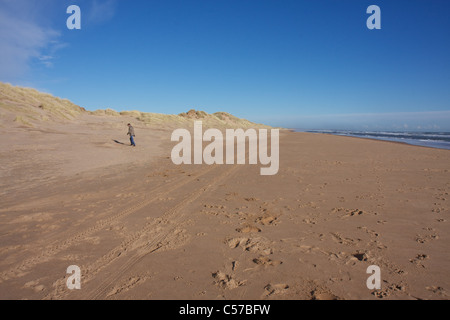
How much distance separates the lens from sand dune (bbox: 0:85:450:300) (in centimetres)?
276

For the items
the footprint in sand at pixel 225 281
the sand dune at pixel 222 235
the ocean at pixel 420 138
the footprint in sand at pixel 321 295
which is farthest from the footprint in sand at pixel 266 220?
the ocean at pixel 420 138

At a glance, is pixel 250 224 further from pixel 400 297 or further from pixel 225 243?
pixel 400 297

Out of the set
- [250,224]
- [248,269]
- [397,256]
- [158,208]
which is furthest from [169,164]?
[397,256]

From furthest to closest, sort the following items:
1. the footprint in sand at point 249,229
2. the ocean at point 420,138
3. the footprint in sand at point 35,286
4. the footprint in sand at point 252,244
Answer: the ocean at point 420,138 < the footprint in sand at point 249,229 < the footprint in sand at point 252,244 < the footprint in sand at point 35,286

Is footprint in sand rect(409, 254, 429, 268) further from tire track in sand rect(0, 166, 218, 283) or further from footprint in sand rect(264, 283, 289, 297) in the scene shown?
tire track in sand rect(0, 166, 218, 283)

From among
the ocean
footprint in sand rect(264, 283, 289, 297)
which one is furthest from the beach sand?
the ocean

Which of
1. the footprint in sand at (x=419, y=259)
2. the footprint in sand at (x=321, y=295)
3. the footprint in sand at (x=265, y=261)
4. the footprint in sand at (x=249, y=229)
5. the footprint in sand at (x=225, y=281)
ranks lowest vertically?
the footprint in sand at (x=321, y=295)

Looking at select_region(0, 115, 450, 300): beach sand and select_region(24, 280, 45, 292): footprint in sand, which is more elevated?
select_region(0, 115, 450, 300): beach sand

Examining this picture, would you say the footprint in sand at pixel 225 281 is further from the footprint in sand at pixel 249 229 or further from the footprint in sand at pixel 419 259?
the footprint in sand at pixel 419 259

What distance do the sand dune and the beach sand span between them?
0.7 inches

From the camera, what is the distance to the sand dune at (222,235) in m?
2.76

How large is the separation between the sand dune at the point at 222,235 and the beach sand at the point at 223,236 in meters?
0.02

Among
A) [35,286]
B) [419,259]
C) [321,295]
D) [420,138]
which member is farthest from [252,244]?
[420,138]

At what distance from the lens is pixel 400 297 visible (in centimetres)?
256
